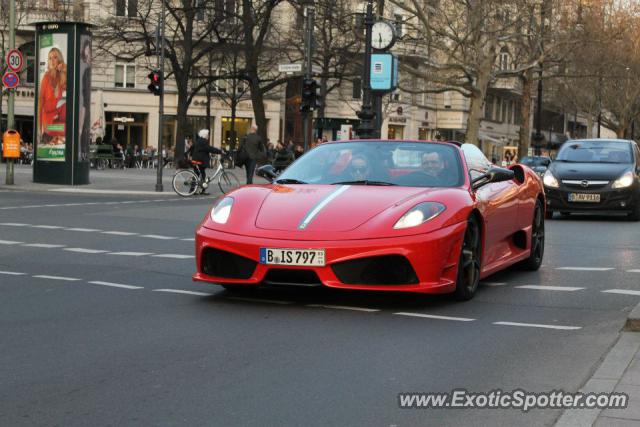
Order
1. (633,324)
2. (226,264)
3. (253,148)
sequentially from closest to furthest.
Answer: (633,324) < (226,264) < (253,148)

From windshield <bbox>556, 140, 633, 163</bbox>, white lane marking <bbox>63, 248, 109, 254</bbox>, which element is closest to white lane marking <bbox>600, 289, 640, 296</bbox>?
white lane marking <bbox>63, 248, 109, 254</bbox>

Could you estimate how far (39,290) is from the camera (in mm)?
8773

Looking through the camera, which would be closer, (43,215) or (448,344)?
(448,344)

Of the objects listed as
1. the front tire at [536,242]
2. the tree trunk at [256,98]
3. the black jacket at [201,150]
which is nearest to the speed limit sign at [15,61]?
the black jacket at [201,150]

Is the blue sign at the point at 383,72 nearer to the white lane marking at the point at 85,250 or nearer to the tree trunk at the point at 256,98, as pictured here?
the tree trunk at the point at 256,98

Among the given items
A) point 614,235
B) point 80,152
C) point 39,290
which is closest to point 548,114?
point 80,152

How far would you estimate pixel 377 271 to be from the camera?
7766 mm

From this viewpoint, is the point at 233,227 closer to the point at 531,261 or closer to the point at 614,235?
the point at 531,261

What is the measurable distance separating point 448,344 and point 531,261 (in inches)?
175

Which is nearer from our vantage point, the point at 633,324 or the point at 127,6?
the point at 633,324

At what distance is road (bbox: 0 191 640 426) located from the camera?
15.9 ft

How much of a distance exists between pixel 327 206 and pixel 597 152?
557 inches

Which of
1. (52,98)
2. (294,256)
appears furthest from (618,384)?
(52,98)

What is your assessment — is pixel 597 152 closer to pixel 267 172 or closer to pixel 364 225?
pixel 267 172
